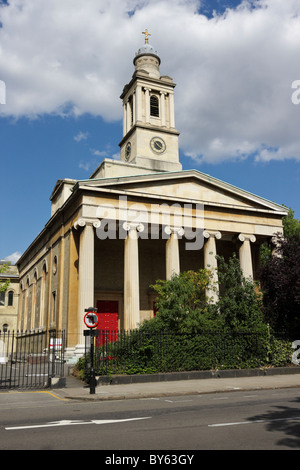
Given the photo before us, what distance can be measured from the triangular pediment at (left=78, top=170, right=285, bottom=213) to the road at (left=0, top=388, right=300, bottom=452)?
1809 centimetres

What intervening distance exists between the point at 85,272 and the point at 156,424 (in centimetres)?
1909

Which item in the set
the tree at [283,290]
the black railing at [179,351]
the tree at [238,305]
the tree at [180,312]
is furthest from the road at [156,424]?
the tree at [283,290]

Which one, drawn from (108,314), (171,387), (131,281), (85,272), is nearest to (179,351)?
(171,387)

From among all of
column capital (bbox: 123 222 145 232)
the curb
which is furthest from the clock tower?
the curb

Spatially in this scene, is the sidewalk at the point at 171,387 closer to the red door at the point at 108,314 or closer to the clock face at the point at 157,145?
the red door at the point at 108,314

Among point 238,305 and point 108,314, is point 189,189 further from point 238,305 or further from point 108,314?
point 238,305

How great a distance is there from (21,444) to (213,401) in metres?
7.25

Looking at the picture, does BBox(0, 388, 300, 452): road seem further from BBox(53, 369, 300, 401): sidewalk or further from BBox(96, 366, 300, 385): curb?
BBox(96, 366, 300, 385): curb

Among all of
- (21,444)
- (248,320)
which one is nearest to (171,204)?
(248,320)

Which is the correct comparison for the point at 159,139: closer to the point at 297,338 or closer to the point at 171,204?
the point at 171,204

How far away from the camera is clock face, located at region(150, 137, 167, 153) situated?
4322cm

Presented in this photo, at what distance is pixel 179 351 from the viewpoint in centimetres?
2038

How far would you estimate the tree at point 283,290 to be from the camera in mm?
24344

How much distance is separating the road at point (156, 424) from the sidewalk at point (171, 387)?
85cm
